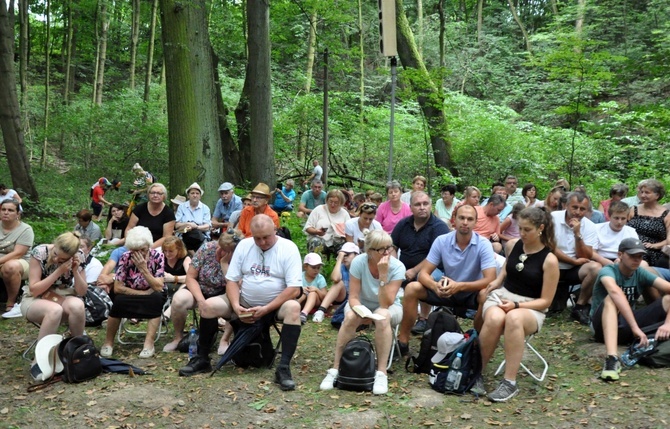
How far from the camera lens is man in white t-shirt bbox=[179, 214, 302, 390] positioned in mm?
5004

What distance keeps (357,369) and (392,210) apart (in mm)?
3333

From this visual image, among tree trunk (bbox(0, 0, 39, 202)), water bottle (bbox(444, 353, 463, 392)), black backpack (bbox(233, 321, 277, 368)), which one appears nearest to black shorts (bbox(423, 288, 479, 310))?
water bottle (bbox(444, 353, 463, 392))

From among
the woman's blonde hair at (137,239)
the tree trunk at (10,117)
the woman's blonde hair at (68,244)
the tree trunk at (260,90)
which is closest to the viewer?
the woman's blonde hair at (68,244)

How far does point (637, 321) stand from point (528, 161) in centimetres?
861

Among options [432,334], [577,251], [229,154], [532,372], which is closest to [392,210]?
[577,251]

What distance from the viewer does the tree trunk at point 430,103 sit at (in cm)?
1248

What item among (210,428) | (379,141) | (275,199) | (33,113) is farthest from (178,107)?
(33,113)

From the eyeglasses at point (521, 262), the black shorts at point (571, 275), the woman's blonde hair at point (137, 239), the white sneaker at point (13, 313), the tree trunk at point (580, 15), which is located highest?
the tree trunk at point (580, 15)

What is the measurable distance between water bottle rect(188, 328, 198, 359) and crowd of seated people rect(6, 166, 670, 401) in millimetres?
239

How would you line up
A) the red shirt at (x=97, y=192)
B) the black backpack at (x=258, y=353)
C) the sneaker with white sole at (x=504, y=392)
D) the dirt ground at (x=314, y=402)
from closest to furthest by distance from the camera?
the dirt ground at (x=314, y=402) → the sneaker with white sole at (x=504, y=392) → the black backpack at (x=258, y=353) → the red shirt at (x=97, y=192)

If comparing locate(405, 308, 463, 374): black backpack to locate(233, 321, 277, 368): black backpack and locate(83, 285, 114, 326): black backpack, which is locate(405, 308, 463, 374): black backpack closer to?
locate(233, 321, 277, 368): black backpack

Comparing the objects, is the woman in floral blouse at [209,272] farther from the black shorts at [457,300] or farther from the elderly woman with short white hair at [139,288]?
the black shorts at [457,300]

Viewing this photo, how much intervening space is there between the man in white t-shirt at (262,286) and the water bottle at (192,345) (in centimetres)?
24

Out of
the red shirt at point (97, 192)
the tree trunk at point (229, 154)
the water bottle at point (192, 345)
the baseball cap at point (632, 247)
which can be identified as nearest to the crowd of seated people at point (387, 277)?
the baseball cap at point (632, 247)
